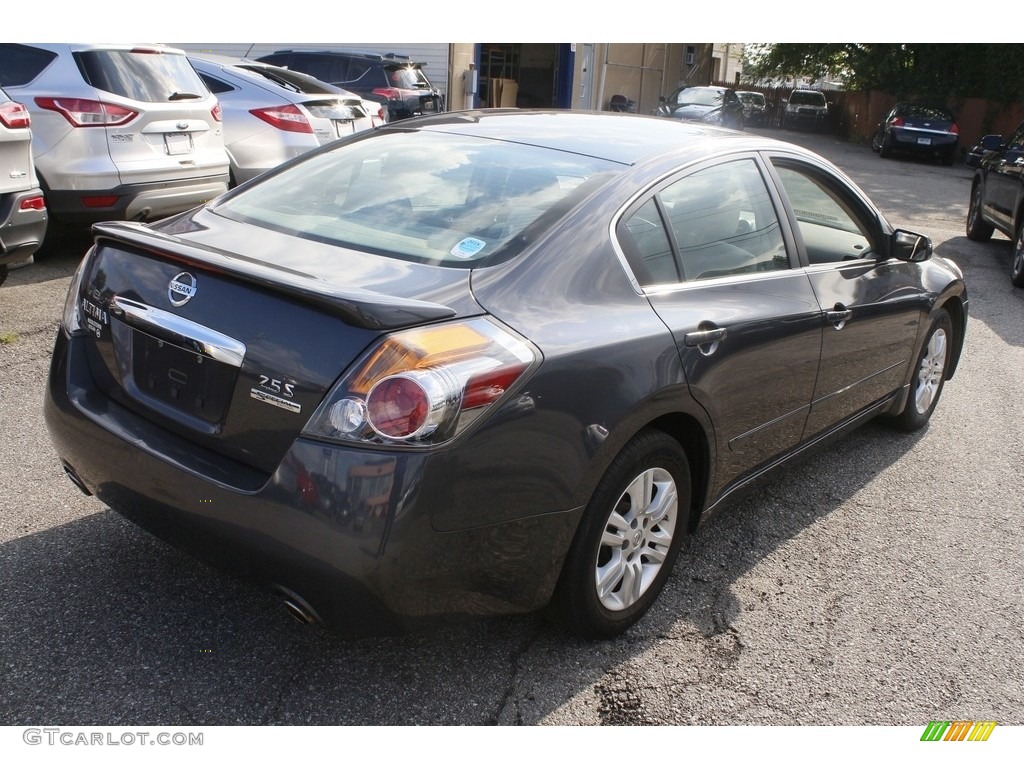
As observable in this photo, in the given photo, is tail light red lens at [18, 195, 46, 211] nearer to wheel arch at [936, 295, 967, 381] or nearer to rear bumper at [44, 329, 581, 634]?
rear bumper at [44, 329, 581, 634]

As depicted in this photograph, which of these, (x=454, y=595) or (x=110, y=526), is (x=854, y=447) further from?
(x=110, y=526)

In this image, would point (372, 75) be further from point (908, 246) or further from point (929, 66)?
point (929, 66)

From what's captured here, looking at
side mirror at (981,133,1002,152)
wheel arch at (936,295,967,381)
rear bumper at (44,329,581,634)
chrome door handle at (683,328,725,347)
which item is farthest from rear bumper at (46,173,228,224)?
side mirror at (981,133,1002,152)

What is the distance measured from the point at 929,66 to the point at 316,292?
32358 millimetres

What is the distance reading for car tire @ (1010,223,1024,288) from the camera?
9.60 m

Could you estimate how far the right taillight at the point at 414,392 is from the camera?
7.56ft

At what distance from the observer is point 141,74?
23.8 ft

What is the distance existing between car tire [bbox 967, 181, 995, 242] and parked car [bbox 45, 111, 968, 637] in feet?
32.4

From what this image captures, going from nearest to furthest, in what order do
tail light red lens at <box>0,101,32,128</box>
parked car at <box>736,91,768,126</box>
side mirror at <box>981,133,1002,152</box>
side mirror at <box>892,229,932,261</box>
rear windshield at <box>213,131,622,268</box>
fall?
rear windshield at <box>213,131,622,268</box> → side mirror at <box>892,229,932,261</box> → tail light red lens at <box>0,101,32,128</box> → side mirror at <box>981,133,1002,152</box> → parked car at <box>736,91,768,126</box>

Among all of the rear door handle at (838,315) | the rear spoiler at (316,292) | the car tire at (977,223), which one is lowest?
the car tire at (977,223)

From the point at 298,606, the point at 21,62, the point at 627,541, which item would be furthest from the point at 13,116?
the point at 627,541

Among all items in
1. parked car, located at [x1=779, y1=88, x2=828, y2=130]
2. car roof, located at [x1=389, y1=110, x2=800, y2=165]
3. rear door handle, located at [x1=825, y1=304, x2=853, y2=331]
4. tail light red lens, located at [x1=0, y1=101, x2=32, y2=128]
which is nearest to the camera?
car roof, located at [x1=389, y1=110, x2=800, y2=165]

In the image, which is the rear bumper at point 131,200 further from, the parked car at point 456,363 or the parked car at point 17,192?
the parked car at point 456,363

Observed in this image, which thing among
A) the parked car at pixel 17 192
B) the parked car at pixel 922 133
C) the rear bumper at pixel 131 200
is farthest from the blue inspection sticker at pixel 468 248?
the parked car at pixel 922 133
